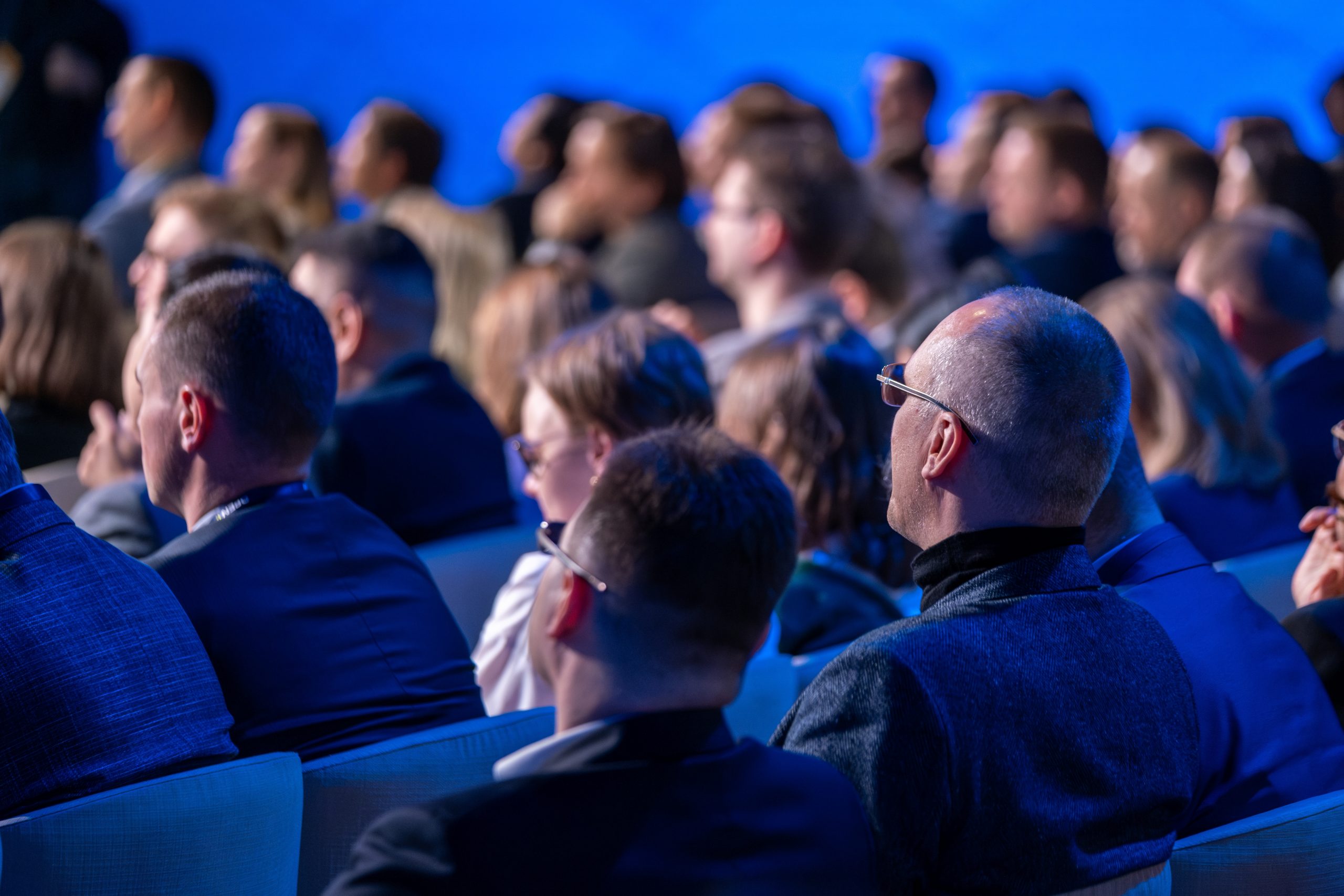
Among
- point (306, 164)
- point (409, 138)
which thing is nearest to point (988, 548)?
point (306, 164)

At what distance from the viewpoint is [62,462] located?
3475mm

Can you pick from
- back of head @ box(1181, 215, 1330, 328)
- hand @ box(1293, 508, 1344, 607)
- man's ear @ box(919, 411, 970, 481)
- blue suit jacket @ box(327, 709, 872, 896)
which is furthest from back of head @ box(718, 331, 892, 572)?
back of head @ box(1181, 215, 1330, 328)

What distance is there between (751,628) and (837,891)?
10.3 inches

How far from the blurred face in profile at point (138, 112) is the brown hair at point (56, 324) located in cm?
248

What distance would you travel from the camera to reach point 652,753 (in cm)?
134

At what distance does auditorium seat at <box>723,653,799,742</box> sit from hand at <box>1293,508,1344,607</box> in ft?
2.90

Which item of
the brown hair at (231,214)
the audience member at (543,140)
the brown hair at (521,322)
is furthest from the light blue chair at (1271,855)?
the audience member at (543,140)

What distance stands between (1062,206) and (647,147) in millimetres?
1607

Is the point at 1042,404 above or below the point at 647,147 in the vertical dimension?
below

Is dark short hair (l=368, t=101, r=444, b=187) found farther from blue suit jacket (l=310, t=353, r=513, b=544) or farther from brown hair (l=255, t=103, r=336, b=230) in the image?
blue suit jacket (l=310, t=353, r=513, b=544)

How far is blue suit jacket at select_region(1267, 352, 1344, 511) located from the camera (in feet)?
12.4

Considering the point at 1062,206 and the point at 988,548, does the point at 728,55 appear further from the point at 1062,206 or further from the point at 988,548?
the point at 988,548

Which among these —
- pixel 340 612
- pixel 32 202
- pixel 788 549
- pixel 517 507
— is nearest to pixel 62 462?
pixel 517 507

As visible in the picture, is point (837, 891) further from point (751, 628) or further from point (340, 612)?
point (340, 612)
